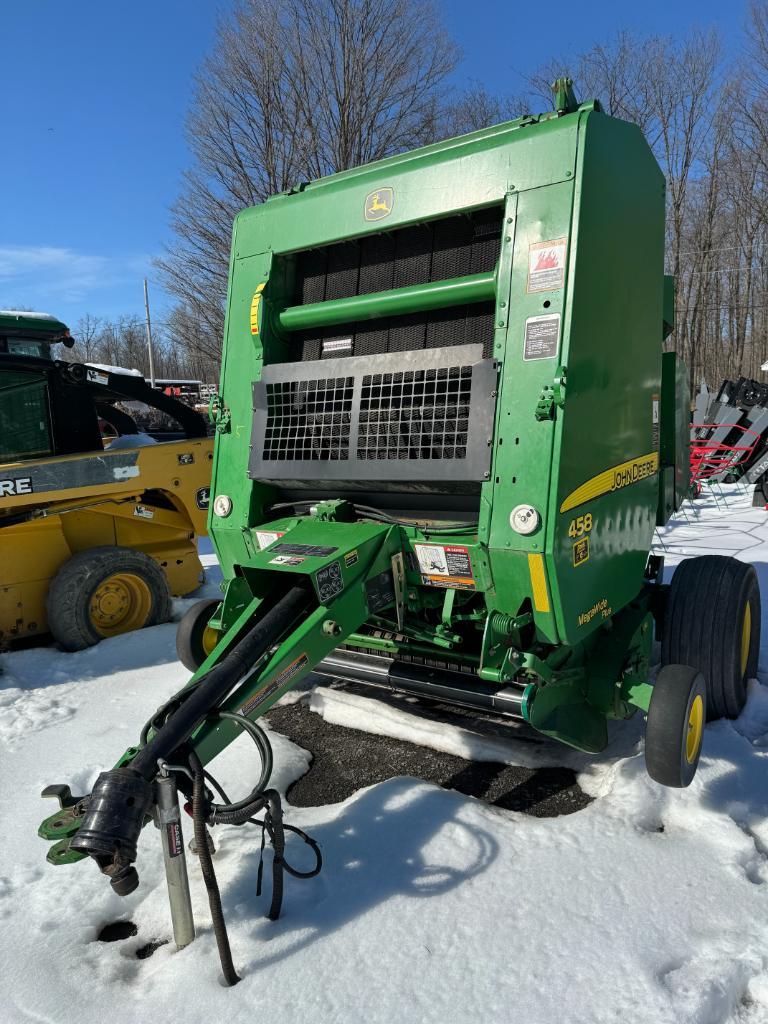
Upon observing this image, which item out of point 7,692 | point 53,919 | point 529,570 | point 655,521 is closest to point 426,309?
point 529,570

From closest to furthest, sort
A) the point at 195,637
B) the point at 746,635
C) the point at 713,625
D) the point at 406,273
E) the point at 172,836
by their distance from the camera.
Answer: the point at 172,836
the point at 406,273
the point at 713,625
the point at 195,637
the point at 746,635

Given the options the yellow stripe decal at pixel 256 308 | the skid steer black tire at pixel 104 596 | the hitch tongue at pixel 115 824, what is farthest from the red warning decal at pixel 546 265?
the skid steer black tire at pixel 104 596

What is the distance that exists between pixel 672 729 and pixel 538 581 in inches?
33.0

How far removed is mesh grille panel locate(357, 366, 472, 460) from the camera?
329 cm

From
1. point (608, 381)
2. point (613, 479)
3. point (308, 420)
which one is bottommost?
point (613, 479)

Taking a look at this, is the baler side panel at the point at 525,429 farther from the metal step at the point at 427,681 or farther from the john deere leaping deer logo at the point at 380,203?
the john deere leaping deer logo at the point at 380,203

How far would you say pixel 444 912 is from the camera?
2605 mm

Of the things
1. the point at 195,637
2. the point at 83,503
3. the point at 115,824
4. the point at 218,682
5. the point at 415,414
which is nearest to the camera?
the point at 115,824

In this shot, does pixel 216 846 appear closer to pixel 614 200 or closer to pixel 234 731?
pixel 234 731

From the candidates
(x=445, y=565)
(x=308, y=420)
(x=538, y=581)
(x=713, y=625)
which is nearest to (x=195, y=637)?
(x=308, y=420)

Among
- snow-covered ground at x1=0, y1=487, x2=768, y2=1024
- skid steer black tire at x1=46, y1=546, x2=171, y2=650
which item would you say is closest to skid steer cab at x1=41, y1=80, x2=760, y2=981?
snow-covered ground at x1=0, y1=487, x2=768, y2=1024

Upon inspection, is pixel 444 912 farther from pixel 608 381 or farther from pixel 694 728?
pixel 608 381

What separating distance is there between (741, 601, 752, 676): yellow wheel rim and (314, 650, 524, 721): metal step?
1642 mm

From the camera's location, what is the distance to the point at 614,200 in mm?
3279
